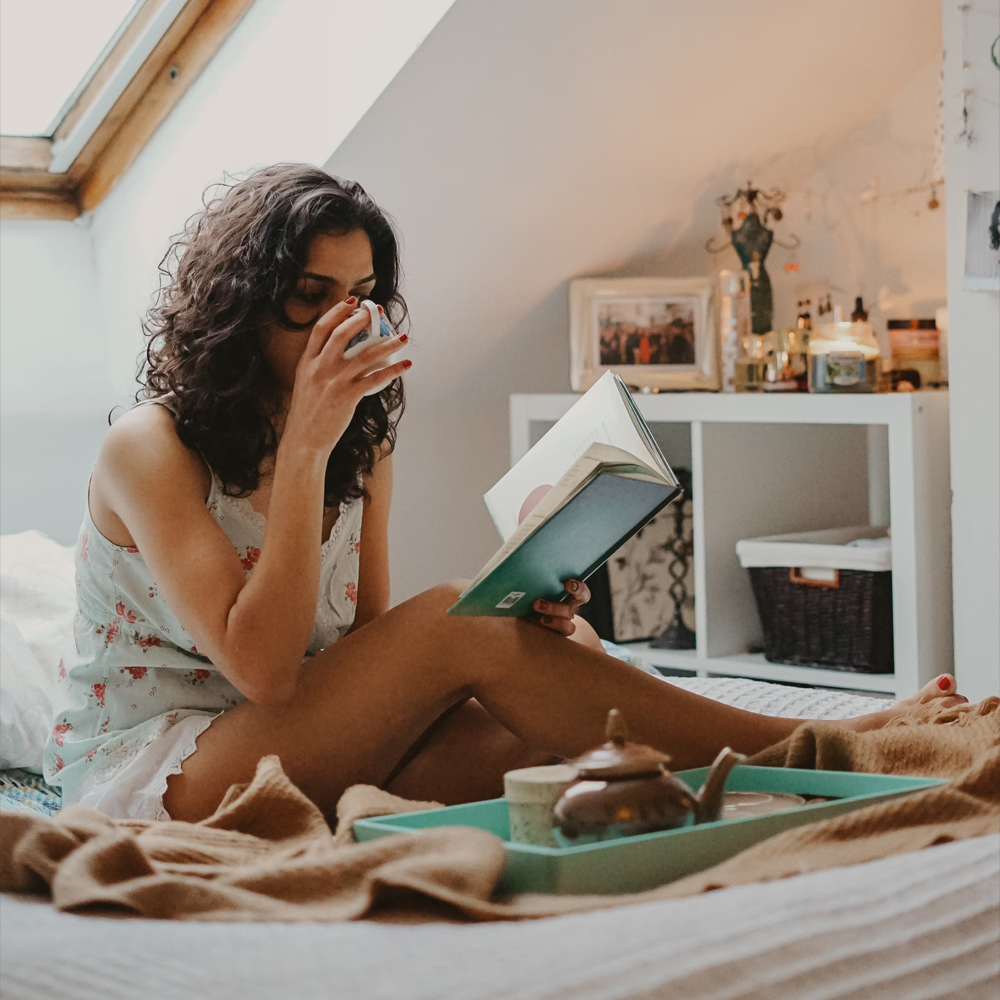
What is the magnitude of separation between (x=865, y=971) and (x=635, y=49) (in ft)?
5.84

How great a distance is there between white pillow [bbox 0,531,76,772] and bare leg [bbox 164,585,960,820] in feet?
1.02

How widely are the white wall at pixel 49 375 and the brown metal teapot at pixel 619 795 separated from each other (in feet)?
5.73

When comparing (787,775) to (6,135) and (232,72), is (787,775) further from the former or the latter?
(6,135)

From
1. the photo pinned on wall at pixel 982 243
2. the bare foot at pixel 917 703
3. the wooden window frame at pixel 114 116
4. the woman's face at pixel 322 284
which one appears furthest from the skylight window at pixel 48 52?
the bare foot at pixel 917 703

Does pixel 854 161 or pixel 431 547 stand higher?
pixel 854 161

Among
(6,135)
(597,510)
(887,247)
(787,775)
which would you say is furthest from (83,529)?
(887,247)

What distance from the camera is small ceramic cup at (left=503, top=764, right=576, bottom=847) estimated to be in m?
0.90

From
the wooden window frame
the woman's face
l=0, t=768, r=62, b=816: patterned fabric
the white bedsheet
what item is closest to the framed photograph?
the wooden window frame

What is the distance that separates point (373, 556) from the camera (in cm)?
163

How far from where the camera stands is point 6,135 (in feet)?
7.65

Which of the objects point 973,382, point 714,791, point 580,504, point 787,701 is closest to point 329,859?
point 714,791

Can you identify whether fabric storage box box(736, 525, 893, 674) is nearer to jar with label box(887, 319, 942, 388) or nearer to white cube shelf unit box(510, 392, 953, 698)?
white cube shelf unit box(510, 392, 953, 698)

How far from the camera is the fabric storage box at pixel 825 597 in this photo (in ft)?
7.51

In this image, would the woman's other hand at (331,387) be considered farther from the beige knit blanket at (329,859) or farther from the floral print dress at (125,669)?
the beige knit blanket at (329,859)
